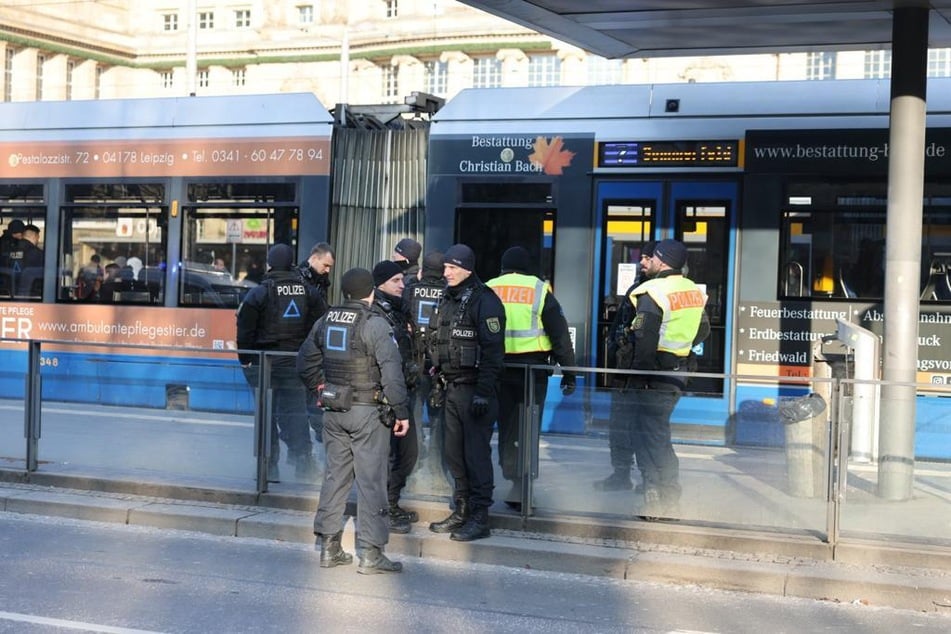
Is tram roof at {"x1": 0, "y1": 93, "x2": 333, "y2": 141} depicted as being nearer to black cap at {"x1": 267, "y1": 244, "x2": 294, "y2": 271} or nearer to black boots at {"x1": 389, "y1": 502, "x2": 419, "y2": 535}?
black cap at {"x1": 267, "y1": 244, "x2": 294, "y2": 271}

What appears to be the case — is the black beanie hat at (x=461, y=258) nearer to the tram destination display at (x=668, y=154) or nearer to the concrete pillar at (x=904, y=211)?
the concrete pillar at (x=904, y=211)

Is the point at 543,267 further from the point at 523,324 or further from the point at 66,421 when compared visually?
the point at 66,421

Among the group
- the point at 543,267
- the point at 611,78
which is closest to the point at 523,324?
the point at 543,267

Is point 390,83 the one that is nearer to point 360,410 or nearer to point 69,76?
point 69,76

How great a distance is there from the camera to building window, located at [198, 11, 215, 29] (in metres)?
73.8

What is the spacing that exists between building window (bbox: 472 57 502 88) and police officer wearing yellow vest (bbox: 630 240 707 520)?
54.8 m

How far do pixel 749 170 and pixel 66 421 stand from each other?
681cm

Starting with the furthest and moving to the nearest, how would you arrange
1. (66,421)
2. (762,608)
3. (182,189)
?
(182,189) < (66,421) < (762,608)

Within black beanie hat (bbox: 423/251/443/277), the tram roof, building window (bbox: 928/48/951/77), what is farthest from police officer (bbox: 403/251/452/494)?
building window (bbox: 928/48/951/77)

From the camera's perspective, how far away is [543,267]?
41.2 ft

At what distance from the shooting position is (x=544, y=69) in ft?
204

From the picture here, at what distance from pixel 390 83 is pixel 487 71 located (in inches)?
251

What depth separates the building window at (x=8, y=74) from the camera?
6575 cm

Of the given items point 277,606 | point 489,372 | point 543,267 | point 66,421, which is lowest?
point 277,606
